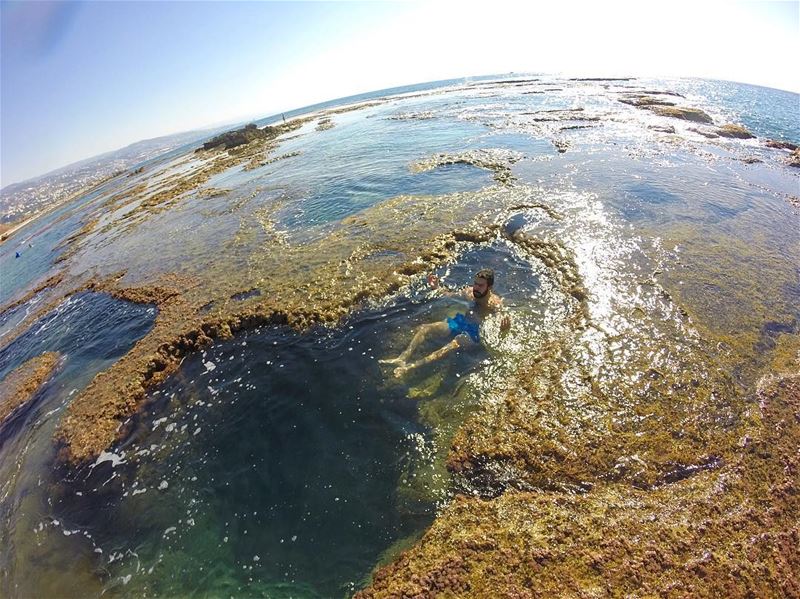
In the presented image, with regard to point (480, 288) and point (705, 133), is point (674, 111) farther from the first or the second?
point (480, 288)

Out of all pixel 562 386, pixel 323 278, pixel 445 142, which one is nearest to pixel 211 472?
pixel 323 278

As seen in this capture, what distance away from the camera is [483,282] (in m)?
11.0

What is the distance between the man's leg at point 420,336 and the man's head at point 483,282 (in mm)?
1532

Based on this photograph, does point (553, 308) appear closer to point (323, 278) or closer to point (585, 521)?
point (585, 521)

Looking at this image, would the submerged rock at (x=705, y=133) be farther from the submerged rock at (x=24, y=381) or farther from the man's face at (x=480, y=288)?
the submerged rock at (x=24, y=381)

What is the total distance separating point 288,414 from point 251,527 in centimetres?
280

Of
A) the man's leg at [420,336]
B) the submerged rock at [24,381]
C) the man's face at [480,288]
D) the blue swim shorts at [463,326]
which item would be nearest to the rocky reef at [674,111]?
the man's face at [480,288]

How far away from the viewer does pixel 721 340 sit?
1018 cm

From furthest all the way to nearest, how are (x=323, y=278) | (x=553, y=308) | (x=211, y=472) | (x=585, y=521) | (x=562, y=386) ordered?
1. (x=323, y=278)
2. (x=553, y=308)
3. (x=562, y=386)
4. (x=211, y=472)
5. (x=585, y=521)

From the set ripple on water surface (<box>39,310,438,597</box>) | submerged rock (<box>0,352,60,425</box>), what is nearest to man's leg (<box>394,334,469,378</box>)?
ripple on water surface (<box>39,310,438,597</box>)

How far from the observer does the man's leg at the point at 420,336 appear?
34.0ft

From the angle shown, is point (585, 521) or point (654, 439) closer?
point (585, 521)

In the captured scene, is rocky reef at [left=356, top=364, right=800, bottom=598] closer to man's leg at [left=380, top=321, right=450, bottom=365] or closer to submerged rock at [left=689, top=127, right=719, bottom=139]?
man's leg at [left=380, top=321, right=450, bottom=365]

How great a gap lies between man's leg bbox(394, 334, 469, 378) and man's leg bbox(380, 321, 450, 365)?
265 mm
